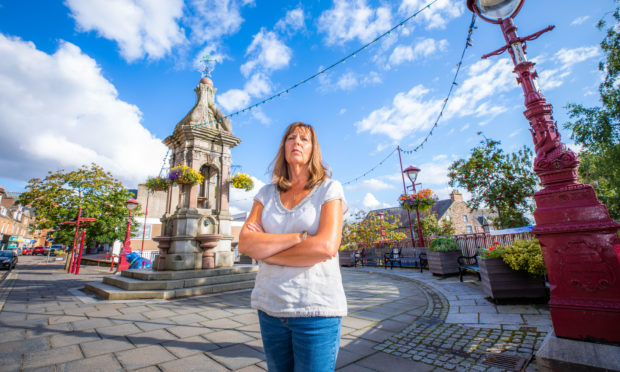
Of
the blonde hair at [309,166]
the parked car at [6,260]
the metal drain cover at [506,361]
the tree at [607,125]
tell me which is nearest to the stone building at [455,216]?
the tree at [607,125]

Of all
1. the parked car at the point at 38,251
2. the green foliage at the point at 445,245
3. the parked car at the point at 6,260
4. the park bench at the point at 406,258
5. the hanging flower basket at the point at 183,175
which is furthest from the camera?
the parked car at the point at 38,251

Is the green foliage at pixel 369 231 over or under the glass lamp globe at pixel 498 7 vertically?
under

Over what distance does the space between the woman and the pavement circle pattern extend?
7.63ft

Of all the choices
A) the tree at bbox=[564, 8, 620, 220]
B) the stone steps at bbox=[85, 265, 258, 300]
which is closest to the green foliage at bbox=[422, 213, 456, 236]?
the tree at bbox=[564, 8, 620, 220]

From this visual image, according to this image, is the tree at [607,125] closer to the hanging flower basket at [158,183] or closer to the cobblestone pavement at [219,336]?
the cobblestone pavement at [219,336]

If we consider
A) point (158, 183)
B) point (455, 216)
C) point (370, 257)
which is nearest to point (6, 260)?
point (158, 183)

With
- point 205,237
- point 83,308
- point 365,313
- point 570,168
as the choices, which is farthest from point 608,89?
point 83,308

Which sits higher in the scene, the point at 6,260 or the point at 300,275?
the point at 300,275

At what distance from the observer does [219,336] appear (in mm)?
3621

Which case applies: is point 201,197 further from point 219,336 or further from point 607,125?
point 607,125

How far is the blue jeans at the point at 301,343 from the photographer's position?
106 centimetres

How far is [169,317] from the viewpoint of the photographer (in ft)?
15.1

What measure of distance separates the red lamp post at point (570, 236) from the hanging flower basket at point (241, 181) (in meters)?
7.72

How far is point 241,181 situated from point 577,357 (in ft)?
28.1
